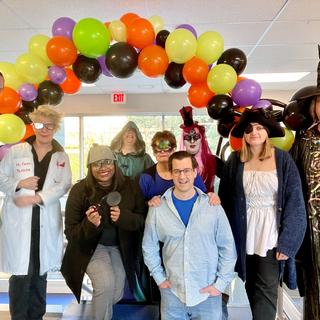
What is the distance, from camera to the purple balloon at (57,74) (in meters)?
2.50

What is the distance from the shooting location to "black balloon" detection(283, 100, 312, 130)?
2.16 meters

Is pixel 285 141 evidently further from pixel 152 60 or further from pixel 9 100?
pixel 9 100

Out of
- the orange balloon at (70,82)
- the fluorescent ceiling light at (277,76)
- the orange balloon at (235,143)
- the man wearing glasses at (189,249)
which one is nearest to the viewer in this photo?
Result: the man wearing glasses at (189,249)

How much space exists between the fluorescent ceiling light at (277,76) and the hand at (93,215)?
3.85 m

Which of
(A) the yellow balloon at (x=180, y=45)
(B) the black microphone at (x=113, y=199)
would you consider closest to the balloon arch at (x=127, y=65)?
(A) the yellow balloon at (x=180, y=45)

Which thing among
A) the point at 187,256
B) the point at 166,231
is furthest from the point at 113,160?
the point at 187,256

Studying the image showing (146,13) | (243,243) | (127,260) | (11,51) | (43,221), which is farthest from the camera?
(11,51)

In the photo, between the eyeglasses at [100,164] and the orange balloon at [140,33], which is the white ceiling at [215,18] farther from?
the eyeglasses at [100,164]

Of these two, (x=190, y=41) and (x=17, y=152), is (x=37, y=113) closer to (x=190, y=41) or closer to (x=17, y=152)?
(x=17, y=152)

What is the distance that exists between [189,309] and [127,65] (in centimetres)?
157

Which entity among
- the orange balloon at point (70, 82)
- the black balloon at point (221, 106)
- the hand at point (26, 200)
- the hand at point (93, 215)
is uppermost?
the orange balloon at point (70, 82)

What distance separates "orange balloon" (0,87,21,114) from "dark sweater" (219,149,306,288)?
161cm

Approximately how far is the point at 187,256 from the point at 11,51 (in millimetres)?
3242

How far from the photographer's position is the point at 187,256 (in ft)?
5.96
